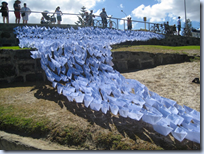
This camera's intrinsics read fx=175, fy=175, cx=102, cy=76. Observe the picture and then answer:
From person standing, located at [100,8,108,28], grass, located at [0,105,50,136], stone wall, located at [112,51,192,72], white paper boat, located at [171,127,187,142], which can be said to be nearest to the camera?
white paper boat, located at [171,127,187,142]

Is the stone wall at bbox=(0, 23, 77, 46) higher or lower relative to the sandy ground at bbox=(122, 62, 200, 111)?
higher

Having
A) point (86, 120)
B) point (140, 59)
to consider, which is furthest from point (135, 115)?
point (140, 59)

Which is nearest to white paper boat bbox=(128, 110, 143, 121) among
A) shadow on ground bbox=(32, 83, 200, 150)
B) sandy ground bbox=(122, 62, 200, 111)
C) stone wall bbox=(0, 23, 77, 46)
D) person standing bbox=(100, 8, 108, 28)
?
shadow on ground bbox=(32, 83, 200, 150)

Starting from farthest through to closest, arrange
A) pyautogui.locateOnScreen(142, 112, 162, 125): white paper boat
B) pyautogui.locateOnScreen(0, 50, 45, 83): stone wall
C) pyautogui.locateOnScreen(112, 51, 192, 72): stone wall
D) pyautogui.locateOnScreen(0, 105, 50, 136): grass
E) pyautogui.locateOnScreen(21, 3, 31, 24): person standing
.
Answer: pyautogui.locateOnScreen(21, 3, 31, 24): person standing < pyautogui.locateOnScreen(112, 51, 192, 72): stone wall < pyautogui.locateOnScreen(0, 50, 45, 83): stone wall < pyautogui.locateOnScreen(0, 105, 50, 136): grass < pyautogui.locateOnScreen(142, 112, 162, 125): white paper boat

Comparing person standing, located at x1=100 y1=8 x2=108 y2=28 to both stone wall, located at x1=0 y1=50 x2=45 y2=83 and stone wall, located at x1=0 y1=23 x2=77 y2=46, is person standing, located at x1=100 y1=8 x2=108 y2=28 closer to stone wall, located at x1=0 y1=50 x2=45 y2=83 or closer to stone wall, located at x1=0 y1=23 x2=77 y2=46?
stone wall, located at x1=0 y1=23 x2=77 y2=46

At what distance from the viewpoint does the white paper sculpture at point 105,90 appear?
2.25 metres

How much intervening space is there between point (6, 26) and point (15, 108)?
19.9ft

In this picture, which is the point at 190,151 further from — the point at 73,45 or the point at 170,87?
the point at 73,45

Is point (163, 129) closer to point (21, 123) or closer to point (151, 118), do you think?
point (151, 118)

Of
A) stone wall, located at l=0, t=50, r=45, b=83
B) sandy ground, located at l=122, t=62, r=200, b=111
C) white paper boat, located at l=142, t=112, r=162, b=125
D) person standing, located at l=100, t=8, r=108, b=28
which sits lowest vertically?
white paper boat, located at l=142, t=112, r=162, b=125

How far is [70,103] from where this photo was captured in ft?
9.53

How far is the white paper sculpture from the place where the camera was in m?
2.25

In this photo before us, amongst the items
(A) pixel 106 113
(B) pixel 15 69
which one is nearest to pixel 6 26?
(B) pixel 15 69

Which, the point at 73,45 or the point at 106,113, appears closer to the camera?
the point at 106,113
